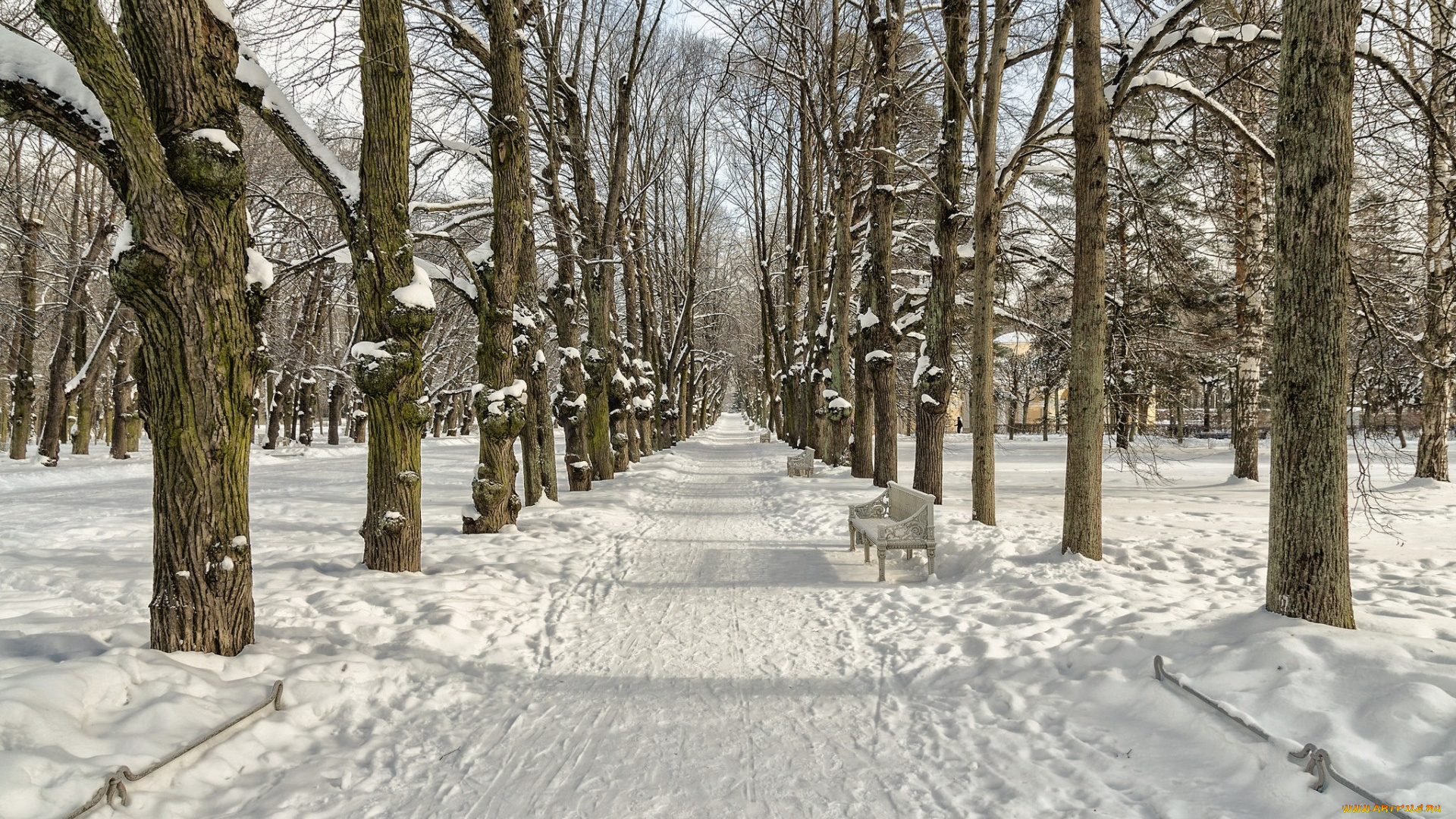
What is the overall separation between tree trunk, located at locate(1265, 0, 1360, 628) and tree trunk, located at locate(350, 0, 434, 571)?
6.45m

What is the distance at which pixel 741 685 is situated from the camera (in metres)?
4.57

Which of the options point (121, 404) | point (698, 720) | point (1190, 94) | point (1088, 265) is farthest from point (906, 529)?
point (121, 404)

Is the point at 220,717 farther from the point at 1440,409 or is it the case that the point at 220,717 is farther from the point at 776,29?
the point at 1440,409

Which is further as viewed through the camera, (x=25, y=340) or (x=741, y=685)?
(x=25, y=340)

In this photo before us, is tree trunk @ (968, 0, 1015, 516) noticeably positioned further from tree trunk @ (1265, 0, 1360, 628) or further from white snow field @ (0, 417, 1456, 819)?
tree trunk @ (1265, 0, 1360, 628)

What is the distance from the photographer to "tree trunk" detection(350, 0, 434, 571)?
257 inches

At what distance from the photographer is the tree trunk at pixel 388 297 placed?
6.53 metres

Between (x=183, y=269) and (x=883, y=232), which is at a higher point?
(x=883, y=232)

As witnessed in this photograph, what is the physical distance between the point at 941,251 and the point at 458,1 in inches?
322

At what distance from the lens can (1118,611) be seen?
5.29 metres

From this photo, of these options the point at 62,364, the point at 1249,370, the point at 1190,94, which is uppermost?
the point at 1190,94

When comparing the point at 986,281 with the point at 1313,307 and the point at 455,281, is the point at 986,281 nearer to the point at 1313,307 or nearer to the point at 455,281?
the point at 1313,307

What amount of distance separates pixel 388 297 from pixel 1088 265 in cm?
640

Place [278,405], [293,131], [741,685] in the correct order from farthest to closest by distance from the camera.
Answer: [278,405]
[293,131]
[741,685]
